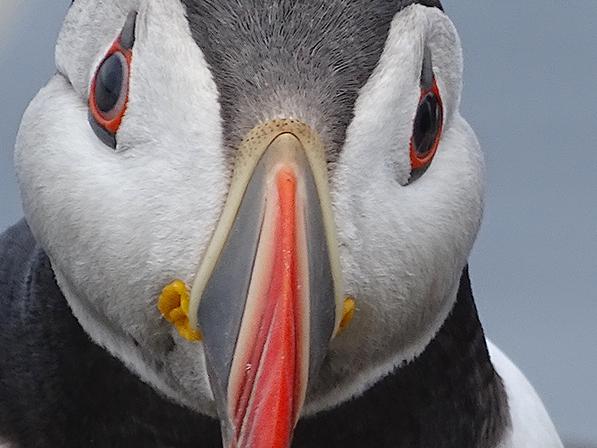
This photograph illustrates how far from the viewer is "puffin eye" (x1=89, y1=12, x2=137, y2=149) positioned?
2359mm

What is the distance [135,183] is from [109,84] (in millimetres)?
235

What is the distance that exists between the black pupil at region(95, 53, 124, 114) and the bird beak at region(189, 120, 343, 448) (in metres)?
0.33

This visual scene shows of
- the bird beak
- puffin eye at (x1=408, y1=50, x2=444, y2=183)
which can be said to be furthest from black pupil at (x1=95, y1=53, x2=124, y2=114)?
puffin eye at (x1=408, y1=50, x2=444, y2=183)

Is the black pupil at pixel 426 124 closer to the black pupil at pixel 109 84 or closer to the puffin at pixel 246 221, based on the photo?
the puffin at pixel 246 221

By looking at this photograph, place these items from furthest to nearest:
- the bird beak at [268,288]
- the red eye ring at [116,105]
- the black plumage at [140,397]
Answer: the black plumage at [140,397] → the red eye ring at [116,105] → the bird beak at [268,288]

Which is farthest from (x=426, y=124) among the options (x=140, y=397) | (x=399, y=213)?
(x=140, y=397)

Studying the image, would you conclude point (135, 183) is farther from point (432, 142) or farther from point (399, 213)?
point (432, 142)

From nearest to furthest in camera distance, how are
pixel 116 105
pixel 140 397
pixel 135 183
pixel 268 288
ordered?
pixel 268 288 < pixel 135 183 < pixel 116 105 < pixel 140 397

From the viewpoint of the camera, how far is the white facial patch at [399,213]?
7.26 ft

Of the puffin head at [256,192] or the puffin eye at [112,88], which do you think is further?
the puffin eye at [112,88]

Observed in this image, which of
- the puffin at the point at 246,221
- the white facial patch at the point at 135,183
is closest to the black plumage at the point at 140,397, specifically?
the puffin at the point at 246,221

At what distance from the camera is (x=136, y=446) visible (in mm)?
2736

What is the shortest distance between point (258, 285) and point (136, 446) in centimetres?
77

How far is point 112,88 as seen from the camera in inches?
94.2
